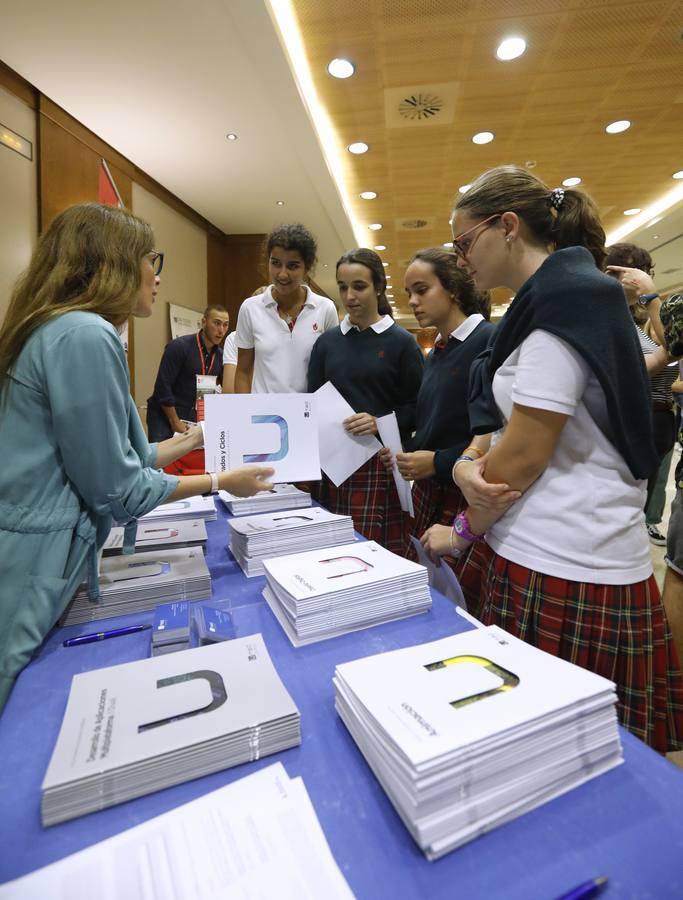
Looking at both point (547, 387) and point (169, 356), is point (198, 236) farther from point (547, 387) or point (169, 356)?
point (547, 387)

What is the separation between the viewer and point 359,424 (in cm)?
160

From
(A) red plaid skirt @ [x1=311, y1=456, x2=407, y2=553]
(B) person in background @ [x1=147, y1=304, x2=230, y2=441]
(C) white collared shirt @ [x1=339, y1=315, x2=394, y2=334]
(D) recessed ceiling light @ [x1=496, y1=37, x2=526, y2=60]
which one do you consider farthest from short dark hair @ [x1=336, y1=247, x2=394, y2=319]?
(D) recessed ceiling light @ [x1=496, y1=37, x2=526, y2=60]

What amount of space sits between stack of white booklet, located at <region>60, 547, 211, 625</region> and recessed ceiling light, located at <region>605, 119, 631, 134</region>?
17.7 ft

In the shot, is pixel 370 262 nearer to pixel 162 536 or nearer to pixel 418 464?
pixel 418 464

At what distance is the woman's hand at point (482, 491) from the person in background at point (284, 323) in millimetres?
1136

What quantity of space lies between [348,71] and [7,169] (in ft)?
8.16

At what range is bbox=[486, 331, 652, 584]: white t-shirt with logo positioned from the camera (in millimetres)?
815

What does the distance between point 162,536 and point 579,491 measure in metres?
0.99

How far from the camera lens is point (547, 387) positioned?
2.66 ft

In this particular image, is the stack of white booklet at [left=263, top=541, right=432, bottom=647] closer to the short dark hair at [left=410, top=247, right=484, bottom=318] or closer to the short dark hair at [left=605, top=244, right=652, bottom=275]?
the short dark hair at [left=410, top=247, right=484, bottom=318]

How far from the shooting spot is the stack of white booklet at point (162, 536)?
1.17m

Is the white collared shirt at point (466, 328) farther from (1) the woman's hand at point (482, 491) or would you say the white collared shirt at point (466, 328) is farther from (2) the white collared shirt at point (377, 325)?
(1) the woman's hand at point (482, 491)

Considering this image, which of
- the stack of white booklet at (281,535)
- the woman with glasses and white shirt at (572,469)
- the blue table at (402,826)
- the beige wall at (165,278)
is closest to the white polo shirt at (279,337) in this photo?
the stack of white booklet at (281,535)

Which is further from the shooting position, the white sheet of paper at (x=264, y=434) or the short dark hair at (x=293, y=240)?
A: the short dark hair at (x=293, y=240)
